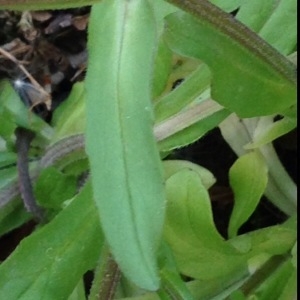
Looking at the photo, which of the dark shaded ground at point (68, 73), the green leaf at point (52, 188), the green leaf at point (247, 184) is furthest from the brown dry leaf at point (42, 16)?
the green leaf at point (247, 184)

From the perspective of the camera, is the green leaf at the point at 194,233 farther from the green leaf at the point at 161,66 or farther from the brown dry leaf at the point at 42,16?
the brown dry leaf at the point at 42,16

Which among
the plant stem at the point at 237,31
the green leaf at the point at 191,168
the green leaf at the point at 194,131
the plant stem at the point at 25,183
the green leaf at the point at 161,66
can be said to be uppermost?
the plant stem at the point at 237,31

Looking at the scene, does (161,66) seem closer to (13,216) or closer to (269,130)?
(269,130)

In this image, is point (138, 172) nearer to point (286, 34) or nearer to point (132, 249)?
point (132, 249)

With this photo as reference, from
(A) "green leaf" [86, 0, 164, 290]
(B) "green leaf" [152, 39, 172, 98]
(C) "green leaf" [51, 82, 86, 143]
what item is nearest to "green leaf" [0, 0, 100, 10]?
(A) "green leaf" [86, 0, 164, 290]

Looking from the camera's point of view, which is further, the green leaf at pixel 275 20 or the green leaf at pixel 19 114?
the green leaf at pixel 19 114
